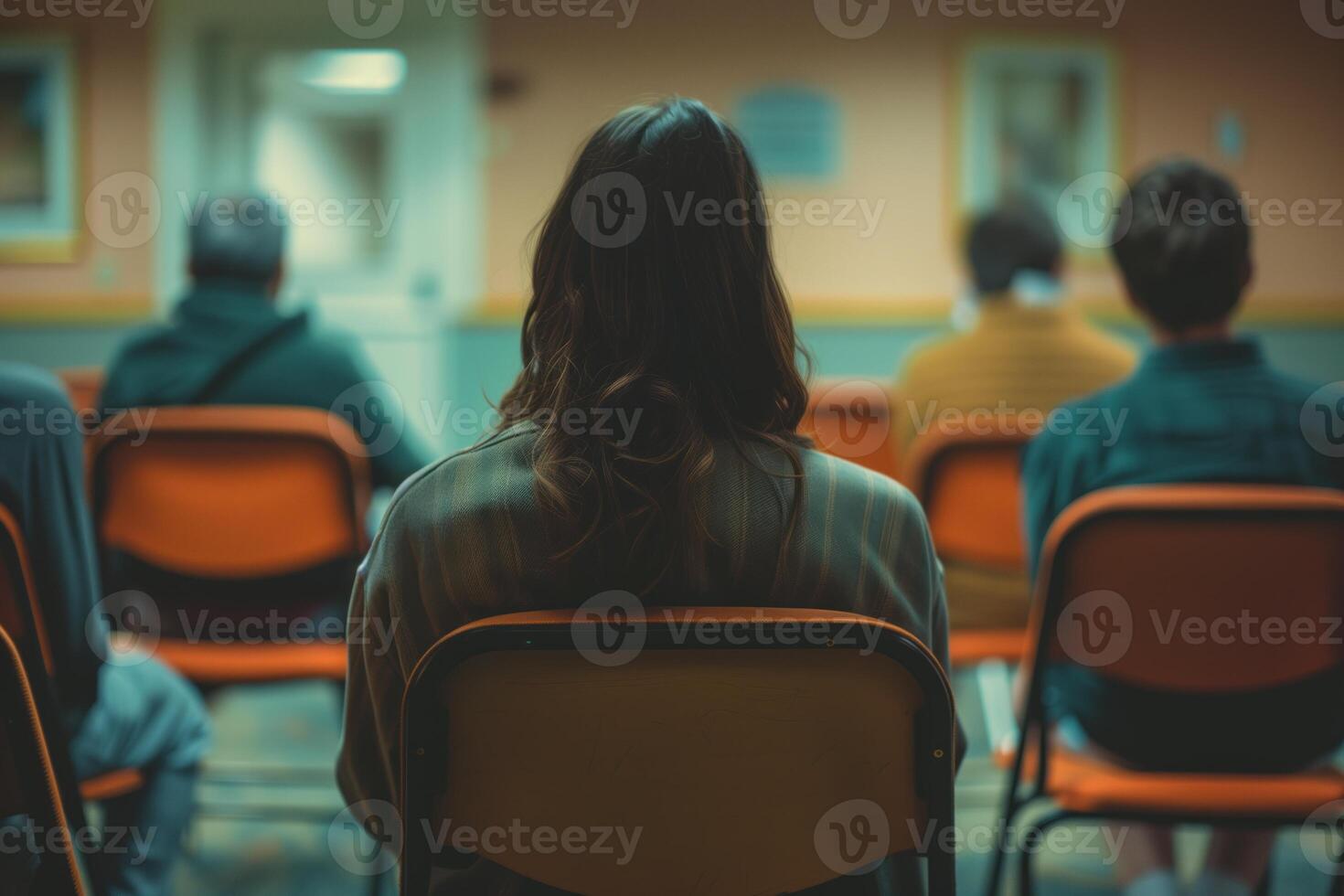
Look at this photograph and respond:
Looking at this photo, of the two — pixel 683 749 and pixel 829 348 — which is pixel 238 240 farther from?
pixel 829 348

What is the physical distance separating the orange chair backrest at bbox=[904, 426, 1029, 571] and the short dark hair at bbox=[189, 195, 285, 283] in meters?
1.36

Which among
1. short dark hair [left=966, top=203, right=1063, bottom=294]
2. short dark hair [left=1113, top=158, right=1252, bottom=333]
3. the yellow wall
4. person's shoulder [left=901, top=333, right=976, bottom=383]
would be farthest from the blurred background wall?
short dark hair [left=1113, top=158, right=1252, bottom=333]

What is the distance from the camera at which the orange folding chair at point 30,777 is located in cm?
98

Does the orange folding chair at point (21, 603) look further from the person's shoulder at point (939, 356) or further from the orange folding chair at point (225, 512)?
the person's shoulder at point (939, 356)

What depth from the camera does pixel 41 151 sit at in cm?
543

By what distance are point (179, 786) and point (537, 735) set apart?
40.5 inches

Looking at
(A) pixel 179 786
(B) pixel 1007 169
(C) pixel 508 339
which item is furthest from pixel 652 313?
(B) pixel 1007 169

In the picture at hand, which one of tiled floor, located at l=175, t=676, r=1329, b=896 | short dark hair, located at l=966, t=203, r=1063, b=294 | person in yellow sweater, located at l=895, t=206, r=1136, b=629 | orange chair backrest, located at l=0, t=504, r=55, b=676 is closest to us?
orange chair backrest, located at l=0, t=504, r=55, b=676

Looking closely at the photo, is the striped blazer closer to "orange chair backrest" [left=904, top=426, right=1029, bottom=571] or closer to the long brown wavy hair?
the long brown wavy hair

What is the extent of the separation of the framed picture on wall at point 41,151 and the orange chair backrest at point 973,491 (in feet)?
16.0

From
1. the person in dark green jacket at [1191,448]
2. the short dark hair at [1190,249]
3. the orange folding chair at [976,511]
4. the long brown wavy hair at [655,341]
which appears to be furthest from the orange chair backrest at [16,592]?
the short dark hair at [1190,249]

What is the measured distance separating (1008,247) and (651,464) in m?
1.99

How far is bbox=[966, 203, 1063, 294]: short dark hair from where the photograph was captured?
8.66ft

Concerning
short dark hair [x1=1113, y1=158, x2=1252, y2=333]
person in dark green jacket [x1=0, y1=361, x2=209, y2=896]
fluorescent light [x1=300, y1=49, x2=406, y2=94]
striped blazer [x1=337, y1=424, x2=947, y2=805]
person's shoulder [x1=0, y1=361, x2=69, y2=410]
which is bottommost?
person in dark green jacket [x1=0, y1=361, x2=209, y2=896]
